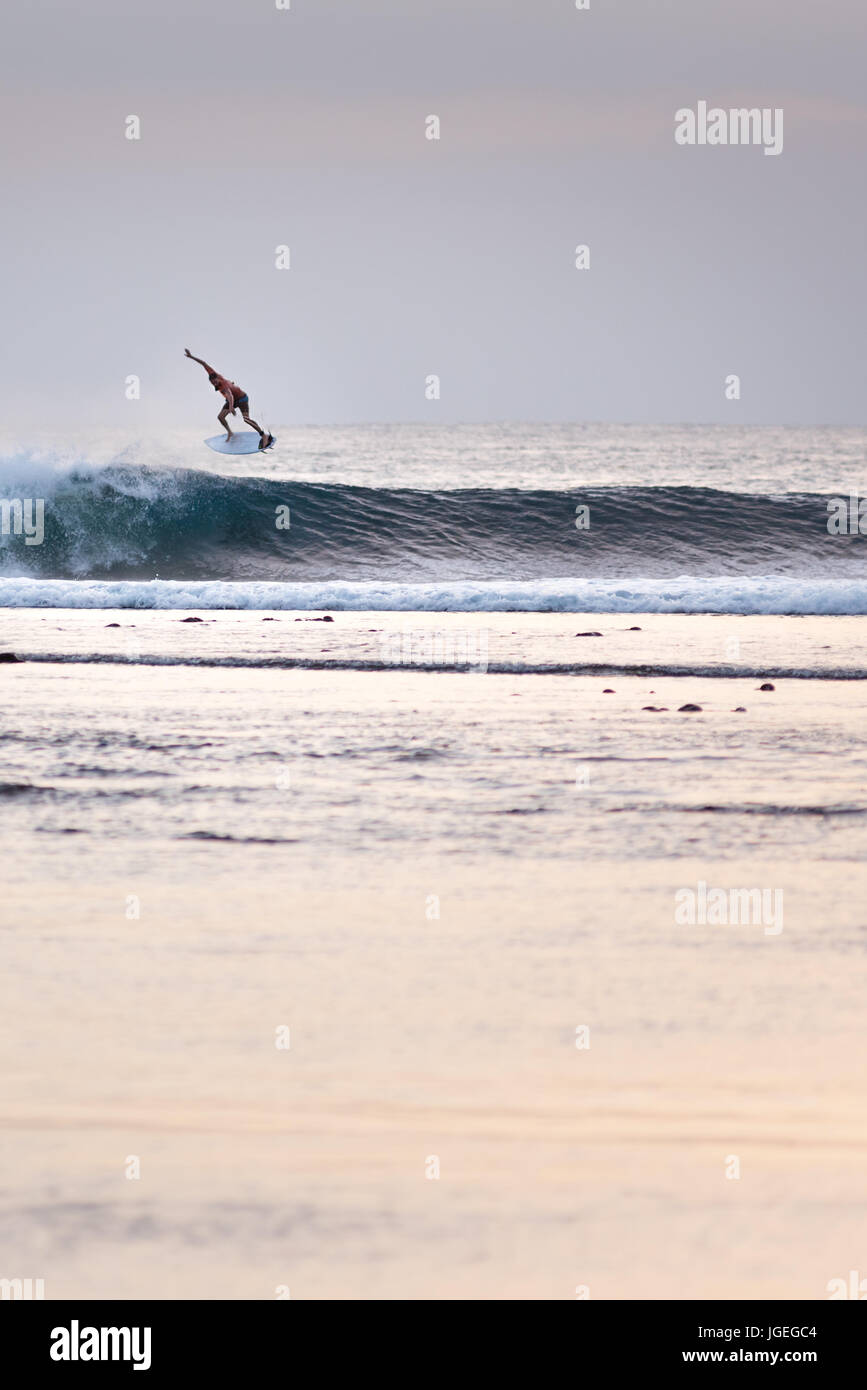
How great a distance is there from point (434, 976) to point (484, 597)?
12.6 metres

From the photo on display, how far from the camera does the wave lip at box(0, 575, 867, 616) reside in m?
15.5

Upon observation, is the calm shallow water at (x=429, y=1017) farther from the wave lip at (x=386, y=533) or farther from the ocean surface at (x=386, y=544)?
the wave lip at (x=386, y=533)

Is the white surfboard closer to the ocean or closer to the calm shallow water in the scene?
the ocean

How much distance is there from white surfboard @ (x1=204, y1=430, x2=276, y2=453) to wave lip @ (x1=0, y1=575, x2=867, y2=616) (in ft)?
11.7

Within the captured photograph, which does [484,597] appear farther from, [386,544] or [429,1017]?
[429,1017]

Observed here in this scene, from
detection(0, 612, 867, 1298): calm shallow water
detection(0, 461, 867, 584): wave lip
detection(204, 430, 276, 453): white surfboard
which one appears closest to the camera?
detection(0, 612, 867, 1298): calm shallow water

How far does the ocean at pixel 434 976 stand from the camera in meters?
2.46

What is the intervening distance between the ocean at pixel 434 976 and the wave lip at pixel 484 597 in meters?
4.54

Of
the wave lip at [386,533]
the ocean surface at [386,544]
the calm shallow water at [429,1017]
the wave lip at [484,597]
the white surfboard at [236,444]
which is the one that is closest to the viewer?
the calm shallow water at [429,1017]

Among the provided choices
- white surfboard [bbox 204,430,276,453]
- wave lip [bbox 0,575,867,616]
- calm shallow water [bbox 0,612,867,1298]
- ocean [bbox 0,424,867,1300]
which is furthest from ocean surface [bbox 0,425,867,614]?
calm shallow water [bbox 0,612,867,1298]

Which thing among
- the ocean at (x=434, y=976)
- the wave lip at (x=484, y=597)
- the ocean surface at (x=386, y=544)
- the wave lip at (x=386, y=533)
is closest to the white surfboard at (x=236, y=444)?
the ocean surface at (x=386, y=544)

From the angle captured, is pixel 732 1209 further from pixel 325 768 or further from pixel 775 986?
pixel 325 768

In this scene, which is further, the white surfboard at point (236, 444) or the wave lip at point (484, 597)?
the white surfboard at point (236, 444)

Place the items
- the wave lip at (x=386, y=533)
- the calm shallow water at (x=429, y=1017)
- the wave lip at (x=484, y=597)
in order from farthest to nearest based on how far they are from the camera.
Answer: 1. the wave lip at (x=386, y=533)
2. the wave lip at (x=484, y=597)
3. the calm shallow water at (x=429, y=1017)
